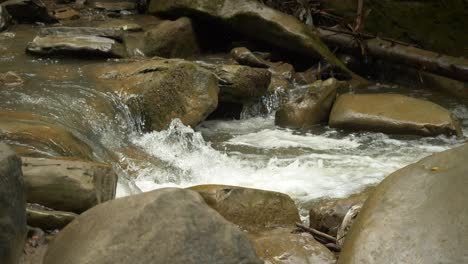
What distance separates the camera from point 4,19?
993cm

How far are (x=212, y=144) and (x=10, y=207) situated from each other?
459cm

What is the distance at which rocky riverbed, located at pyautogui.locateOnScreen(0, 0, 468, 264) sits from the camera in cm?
254

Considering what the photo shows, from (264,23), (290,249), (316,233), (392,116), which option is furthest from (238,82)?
A: (290,249)

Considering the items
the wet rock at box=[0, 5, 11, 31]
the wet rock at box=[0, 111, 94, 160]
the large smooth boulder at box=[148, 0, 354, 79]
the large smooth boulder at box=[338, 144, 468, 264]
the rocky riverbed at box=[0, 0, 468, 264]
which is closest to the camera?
the rocky riverbed at box=[0, 0, 468, 264]

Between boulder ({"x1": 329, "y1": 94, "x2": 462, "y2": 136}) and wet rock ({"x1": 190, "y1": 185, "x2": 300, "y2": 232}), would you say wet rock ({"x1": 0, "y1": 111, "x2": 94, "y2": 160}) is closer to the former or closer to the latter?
wet rock ({"x1": 190, "y1": 185, "x2": 300, "y2": 232})

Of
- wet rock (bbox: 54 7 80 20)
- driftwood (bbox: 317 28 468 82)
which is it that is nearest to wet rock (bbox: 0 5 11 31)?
wet rock (bbox: 54 7 80 20)

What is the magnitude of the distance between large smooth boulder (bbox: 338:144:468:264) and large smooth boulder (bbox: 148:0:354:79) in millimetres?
6425

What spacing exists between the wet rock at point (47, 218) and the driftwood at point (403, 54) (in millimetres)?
7336

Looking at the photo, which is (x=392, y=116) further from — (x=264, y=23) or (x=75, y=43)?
(x=75, y=43)

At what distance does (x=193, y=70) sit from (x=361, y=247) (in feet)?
15.0

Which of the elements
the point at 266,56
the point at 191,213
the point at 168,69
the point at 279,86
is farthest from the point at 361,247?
the point at 266,56

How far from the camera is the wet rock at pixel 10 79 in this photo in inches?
269

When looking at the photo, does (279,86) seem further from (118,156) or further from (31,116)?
(31,116)

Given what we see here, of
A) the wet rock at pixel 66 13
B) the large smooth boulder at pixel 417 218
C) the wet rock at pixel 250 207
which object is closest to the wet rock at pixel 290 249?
the wet rock at pixel 250 207
